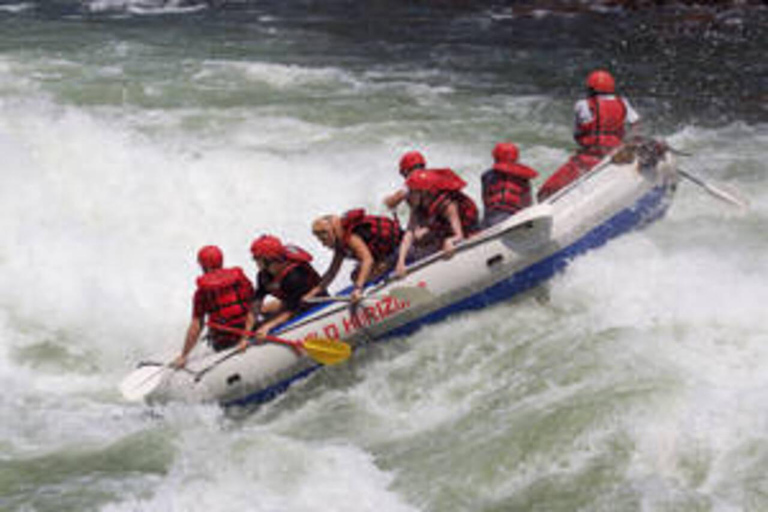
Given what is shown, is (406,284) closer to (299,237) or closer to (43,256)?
(299,237)

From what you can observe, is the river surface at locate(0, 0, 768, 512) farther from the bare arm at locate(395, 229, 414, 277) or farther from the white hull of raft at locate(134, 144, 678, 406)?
the bare arm at locate(395, 229, 414, 277)

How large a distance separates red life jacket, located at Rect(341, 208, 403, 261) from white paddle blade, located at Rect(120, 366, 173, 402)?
156cm

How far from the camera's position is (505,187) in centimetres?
746

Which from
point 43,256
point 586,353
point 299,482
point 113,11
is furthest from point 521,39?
point 299,482

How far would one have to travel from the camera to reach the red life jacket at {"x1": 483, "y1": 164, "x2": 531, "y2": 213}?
293 inches

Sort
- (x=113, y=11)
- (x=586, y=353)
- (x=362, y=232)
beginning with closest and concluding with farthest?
(x=586, y=353), (x=362, y=232), (x=113, y=11)

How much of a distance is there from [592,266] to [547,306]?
19.1 inches

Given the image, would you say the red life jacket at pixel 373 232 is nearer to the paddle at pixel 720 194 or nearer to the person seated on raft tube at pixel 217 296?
the person seated on raft tube at pixel 217 296

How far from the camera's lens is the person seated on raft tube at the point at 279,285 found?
671 centimetres

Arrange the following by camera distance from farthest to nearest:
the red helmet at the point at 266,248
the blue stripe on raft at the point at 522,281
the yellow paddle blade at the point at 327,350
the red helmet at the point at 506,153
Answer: the red helmet at the point at 506,153, the blue stripe on raft at the point at 522,281, the yellow paddle blade at the point at 327,350, the red helmet at the point at 266,248

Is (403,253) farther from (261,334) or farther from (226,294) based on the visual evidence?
(226,294)

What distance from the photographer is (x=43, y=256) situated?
9562mm

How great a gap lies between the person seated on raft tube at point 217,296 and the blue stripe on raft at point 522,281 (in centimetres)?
55

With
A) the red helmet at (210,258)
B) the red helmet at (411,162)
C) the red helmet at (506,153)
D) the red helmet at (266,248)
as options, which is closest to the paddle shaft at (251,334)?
the red helmet at (210,258)
